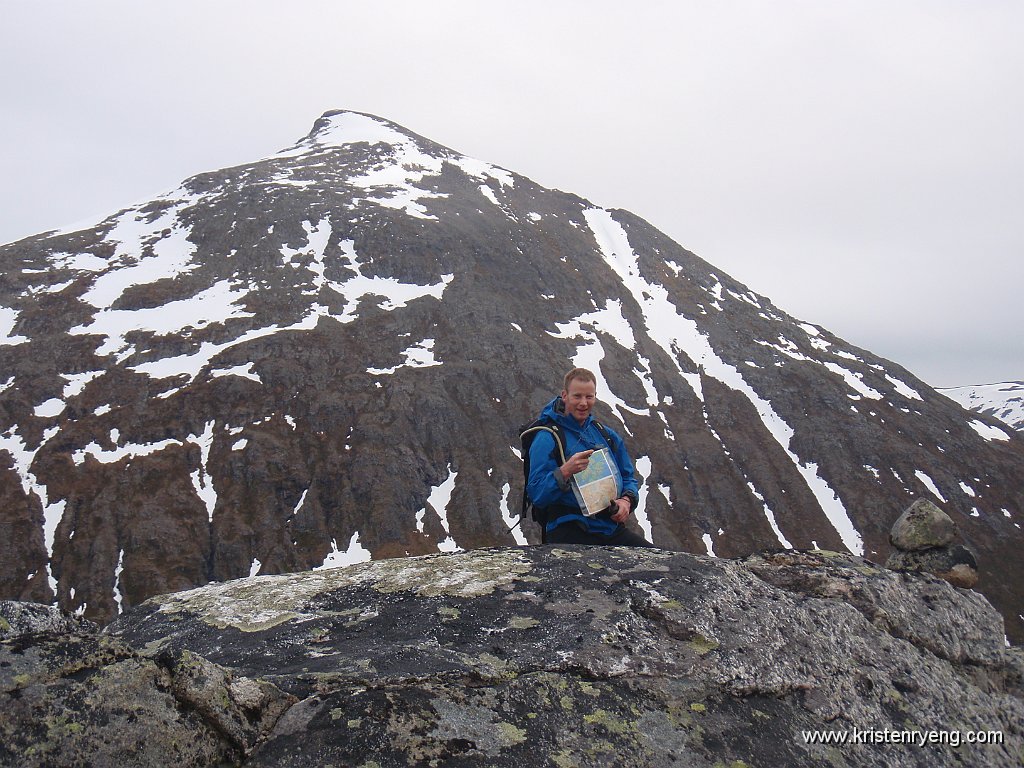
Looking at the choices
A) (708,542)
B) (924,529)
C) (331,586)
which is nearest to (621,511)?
(331,586)

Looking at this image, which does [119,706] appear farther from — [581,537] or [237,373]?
[237,373]

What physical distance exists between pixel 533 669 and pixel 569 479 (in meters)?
3.12

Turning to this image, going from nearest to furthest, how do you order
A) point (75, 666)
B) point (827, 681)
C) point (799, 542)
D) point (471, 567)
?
point (75, 666) < point (827, 681) < point (471, 567) < point (799, 542)

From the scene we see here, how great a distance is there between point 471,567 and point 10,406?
343 feet

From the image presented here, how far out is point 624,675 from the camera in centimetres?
451

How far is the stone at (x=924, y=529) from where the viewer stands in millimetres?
8914

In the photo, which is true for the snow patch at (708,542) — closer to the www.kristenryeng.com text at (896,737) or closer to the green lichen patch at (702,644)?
the www.kristenryeng.com text at (896,737)

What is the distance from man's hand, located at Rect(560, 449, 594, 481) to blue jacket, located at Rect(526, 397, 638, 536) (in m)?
0.09

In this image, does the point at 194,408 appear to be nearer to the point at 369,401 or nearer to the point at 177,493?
the point at 177,493

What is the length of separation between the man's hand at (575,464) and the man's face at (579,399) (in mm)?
827

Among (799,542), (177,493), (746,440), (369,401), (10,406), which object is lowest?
(799,542)

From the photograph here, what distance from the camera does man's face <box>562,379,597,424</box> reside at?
780 cm

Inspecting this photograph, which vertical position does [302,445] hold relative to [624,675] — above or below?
below

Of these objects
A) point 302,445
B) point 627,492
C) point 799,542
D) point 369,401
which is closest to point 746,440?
point 799,542
